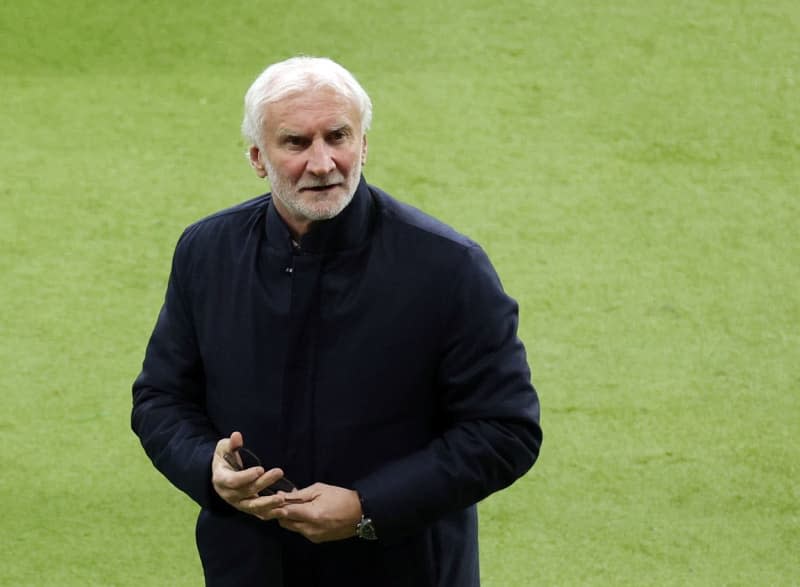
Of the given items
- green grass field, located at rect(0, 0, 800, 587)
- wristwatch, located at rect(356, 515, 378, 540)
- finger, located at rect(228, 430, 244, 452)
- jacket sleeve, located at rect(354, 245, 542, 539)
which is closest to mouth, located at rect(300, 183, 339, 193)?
jacket sleeve, located at rect(354, 245, 542, 539)

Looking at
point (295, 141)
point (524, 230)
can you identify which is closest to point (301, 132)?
point (295, 141)

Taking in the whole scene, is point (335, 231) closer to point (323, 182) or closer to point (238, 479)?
point (323, 182)

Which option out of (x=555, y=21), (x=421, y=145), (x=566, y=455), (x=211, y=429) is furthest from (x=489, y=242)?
(x=211, y=429)

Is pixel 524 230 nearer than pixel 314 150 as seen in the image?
No

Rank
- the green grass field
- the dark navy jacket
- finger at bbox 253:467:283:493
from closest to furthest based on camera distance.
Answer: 1. finger at bbox 253:467:283:493
2. the dark navy jacket
3. the green grass field

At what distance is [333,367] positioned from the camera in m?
2.06

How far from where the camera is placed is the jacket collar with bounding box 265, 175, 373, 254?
2.05 meters

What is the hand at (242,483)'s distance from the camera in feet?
6.40

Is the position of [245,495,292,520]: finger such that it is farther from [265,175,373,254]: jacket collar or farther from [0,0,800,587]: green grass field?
[0,0,800,587]: green grass field

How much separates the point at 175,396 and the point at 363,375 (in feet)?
0.96

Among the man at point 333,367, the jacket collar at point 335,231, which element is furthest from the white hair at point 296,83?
the jacket collar at point 335,231

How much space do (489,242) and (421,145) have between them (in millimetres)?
594

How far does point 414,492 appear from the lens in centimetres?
201

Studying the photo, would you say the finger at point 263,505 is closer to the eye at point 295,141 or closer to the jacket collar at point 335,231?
the jacket collar at point 335,231
